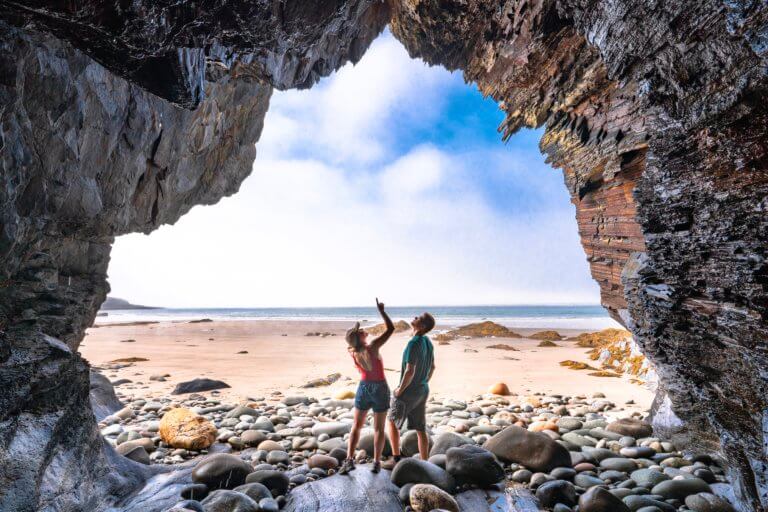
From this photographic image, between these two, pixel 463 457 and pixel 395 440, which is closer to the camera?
pixel 463 457

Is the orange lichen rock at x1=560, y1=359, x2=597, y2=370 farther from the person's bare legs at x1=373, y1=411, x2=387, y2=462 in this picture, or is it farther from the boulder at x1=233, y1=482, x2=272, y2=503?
the boulder at x1=233, y1=482, x2=272, y2=503

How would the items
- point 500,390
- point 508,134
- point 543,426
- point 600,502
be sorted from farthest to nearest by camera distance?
point 500,390
point 508,134
point 543,426
point 600,502

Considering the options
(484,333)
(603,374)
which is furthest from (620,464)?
(484,333)

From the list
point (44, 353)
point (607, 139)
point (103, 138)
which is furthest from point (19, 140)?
point (607, 139)

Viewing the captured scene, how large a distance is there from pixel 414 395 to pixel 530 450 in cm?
177

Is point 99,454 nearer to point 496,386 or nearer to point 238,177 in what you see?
point 496,386

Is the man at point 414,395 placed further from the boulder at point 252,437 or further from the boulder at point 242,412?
the boulder at point 242,412

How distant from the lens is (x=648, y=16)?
3020 millimetres

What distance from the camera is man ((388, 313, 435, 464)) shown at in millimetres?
4844

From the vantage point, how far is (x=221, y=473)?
171 inches

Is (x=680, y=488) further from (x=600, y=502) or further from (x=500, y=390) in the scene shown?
(x=500, y=390)

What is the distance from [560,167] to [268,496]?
778cm

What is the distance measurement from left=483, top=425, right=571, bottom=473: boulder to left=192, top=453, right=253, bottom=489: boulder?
11.2 feet

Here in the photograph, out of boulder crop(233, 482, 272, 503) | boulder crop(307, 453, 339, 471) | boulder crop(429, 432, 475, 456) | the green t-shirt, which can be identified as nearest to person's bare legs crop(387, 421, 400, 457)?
the green t-shirt
